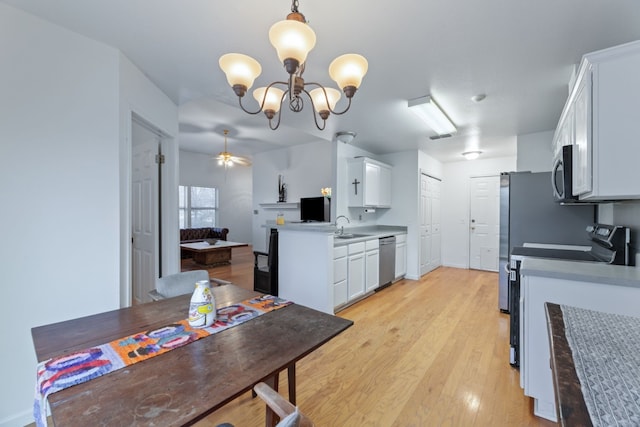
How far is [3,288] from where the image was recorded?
1496mm

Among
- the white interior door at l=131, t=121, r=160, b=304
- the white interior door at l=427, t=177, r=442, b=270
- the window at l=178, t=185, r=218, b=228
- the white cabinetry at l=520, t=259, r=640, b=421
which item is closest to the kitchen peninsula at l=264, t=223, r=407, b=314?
the white interior door at l=131, t=121, r=160, b=304

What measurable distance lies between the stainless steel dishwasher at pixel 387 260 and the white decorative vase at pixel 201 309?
127 inches

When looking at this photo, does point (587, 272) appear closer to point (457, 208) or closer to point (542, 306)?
point (542, 306)

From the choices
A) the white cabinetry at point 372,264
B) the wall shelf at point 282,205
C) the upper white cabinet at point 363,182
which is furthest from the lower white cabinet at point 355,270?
the wall shelf at point 282,205

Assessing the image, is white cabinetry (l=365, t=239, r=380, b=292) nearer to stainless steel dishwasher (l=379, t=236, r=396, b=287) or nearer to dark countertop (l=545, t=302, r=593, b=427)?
stainless steel dishwasher (l=379, t=236, r=396, b=287)

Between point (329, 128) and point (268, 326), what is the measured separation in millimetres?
2978

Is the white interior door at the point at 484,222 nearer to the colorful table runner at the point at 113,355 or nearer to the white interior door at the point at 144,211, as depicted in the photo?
the colorful table runner at the point at 113,355

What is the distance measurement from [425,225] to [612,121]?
397 centimetres

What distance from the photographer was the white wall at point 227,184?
7.88 metres

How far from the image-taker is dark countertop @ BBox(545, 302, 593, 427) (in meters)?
0.53

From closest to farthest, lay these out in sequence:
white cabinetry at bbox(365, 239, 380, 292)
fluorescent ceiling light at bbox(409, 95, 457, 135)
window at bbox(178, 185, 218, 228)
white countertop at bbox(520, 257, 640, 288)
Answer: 1. white countertop at bbox(520, 257, 640, 288)
2. fluorescent ceiling light at bbox(409, 95, 457, 135)
3. white cabinetry at bbox(365, 239, 380, 292)
4. window at bbox(178, 185, 218, 228)

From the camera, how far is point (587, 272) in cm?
153

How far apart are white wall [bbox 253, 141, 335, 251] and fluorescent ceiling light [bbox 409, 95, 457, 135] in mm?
3161

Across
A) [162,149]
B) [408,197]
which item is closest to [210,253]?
[162,149]
